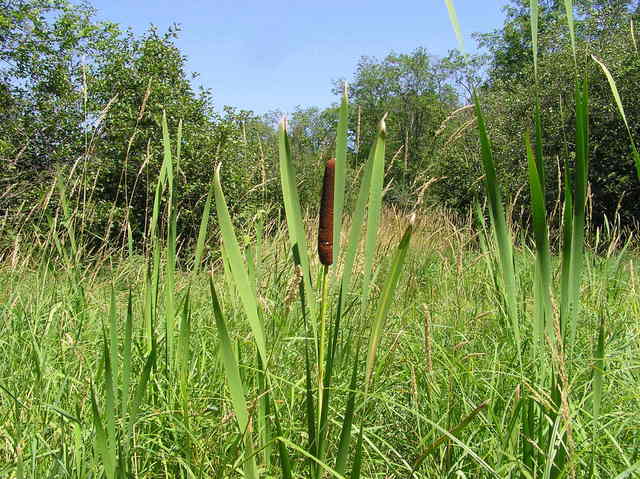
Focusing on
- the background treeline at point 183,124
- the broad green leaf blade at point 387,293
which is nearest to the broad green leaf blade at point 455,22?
the broad green leaf blade at point 387,293

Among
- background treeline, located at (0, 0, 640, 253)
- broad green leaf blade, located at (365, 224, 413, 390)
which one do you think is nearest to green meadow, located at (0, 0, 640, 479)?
broad green leaf blade, located at (365, 224, 413, 390)

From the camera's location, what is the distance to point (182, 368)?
1.21 m

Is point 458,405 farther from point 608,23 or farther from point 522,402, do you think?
point 608,23

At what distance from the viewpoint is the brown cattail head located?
798mm

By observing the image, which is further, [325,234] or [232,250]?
[325,234]

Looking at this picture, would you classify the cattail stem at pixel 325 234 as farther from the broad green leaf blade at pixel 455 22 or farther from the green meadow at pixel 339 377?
the broad green leaf blade at pixel 455 22

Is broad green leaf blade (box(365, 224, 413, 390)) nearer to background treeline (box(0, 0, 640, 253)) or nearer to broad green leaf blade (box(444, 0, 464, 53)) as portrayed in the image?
broad green leaf blade (box(444, 0, 464, 53))

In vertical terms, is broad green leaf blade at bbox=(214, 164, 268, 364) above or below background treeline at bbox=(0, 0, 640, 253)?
below

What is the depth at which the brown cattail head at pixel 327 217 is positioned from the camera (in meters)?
0.80

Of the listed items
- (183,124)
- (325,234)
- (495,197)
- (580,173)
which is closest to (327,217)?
(325,234)

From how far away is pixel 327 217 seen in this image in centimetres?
81

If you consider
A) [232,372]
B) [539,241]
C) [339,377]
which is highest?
[539,241]

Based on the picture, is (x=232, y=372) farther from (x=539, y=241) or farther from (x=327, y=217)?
(x=539, y=241)

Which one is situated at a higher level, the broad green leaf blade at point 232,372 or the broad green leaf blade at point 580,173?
the broad green leaf blade at point 580,173
